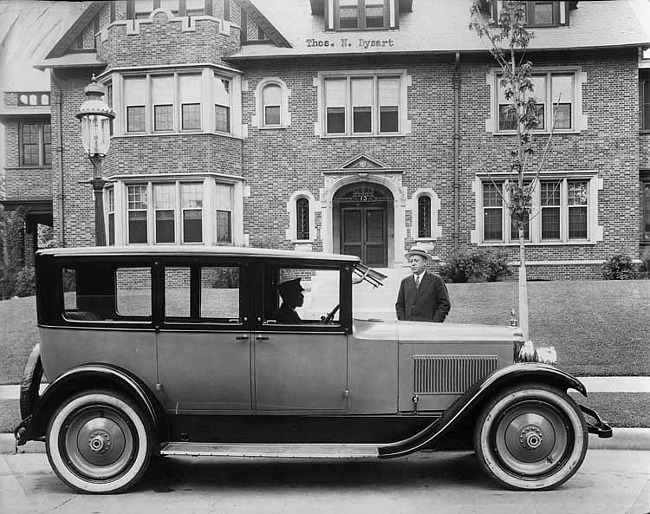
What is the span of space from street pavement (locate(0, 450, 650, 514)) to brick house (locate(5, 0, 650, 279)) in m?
2.06

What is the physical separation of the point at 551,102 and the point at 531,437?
315 cm

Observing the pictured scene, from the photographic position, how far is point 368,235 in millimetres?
5652

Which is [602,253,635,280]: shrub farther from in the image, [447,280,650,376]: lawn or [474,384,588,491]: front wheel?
[474,384,588,491]: front wheel

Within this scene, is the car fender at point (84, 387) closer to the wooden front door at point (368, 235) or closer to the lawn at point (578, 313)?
the wooden front door at point (368, 235)

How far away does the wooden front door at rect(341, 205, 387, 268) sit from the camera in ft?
18.3

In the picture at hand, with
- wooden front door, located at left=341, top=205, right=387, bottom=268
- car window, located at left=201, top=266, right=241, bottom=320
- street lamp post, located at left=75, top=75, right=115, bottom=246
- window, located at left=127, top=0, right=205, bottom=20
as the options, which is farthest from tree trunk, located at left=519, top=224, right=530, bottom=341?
street lamp post, located at left=75, top=75, right=115, bottom=246

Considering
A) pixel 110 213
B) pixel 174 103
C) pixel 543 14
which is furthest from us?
pixel 110 213

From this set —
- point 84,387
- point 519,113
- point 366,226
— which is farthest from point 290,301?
point 519,113

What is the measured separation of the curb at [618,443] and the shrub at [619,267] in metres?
1.40

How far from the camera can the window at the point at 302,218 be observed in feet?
18.7

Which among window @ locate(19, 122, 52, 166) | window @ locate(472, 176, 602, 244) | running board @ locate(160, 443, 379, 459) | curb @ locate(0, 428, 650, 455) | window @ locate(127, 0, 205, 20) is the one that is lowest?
curb @ locate(0, 428, 650, 455)

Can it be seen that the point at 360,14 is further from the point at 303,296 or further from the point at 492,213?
the point at 303,296

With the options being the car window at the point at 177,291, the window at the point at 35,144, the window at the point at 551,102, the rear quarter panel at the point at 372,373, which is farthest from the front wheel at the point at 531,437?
the window at the point at 35,144

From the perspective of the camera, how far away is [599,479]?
12.7 feet
